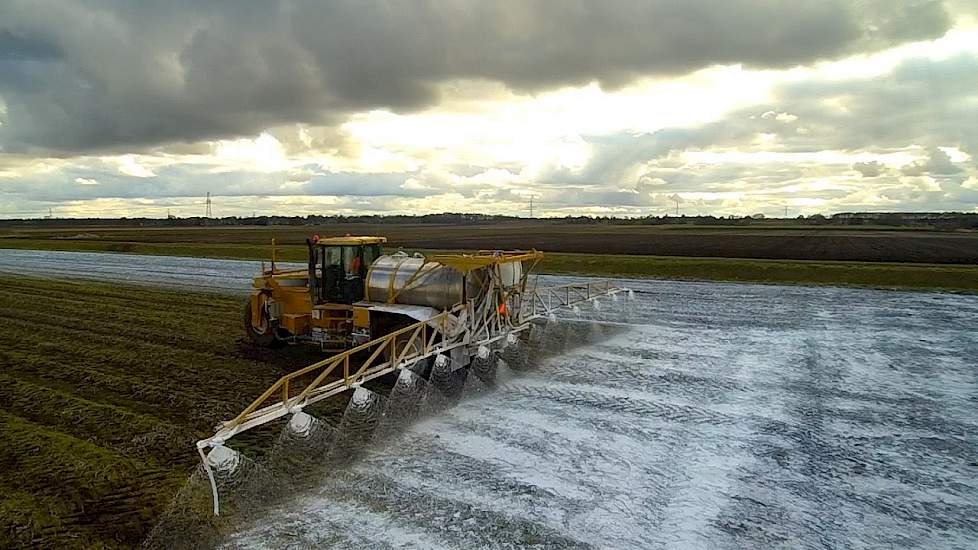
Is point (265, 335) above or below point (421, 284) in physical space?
below

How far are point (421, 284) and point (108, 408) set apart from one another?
554 cm

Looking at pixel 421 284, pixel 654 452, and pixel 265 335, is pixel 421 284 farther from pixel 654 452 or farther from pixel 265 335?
pixel 654 452

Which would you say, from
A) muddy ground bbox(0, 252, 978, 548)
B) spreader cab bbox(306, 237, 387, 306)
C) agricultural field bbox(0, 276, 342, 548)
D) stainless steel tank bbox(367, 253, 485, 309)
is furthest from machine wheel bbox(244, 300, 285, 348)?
stainless steel tank bbox(367, 253, 485, 309)

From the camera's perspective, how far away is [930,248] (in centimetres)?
4747

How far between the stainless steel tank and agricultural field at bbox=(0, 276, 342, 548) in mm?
2348

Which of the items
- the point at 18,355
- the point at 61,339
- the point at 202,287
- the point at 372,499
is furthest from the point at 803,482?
the point at 202,287

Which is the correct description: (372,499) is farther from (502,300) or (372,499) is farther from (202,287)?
(202,287)

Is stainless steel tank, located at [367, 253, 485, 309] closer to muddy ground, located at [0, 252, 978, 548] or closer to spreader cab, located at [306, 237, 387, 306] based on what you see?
spreader cab, located at [306, 237, 387, 306]

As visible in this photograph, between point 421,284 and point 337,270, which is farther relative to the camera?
point 337,270

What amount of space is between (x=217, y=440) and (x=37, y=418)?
453 centimetres

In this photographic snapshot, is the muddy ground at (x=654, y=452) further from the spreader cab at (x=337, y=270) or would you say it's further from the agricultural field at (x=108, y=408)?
the spreader cab at (x=337, y=270)

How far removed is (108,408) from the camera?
10008 millimetres

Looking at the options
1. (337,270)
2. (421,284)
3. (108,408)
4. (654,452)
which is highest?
(337,270)

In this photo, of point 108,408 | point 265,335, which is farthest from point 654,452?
point 265,335
